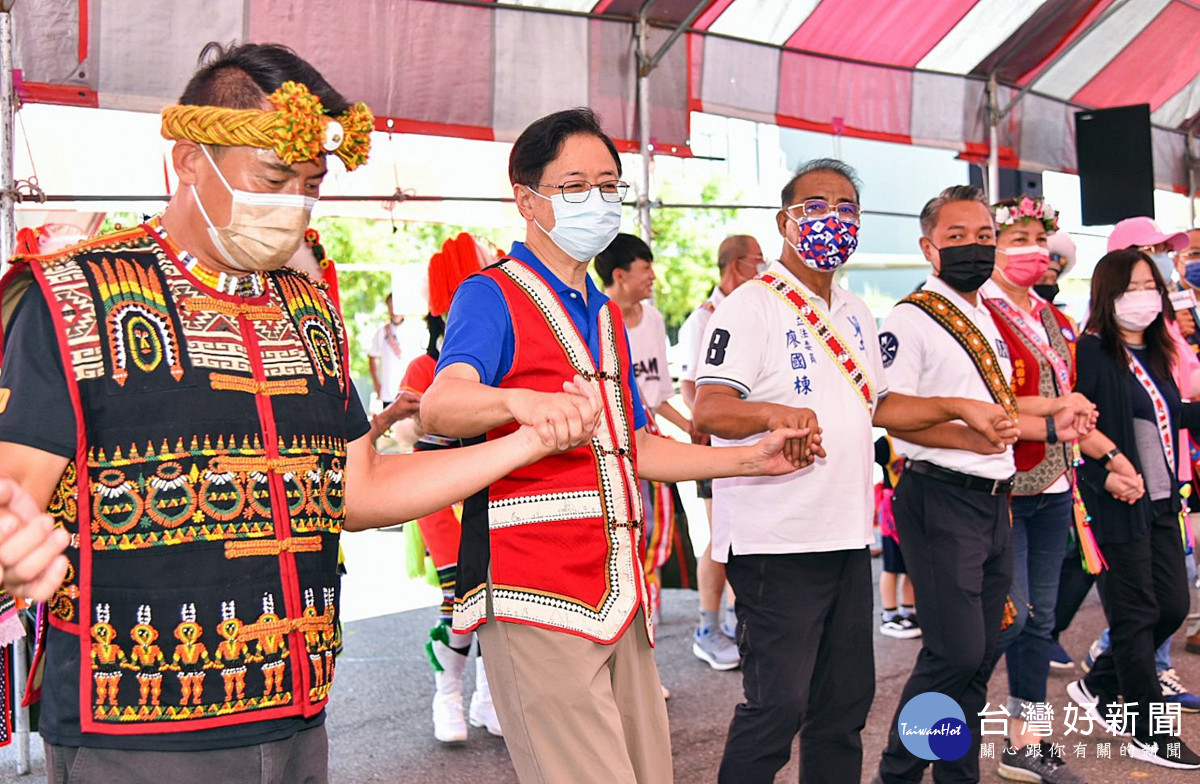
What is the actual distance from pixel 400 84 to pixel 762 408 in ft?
12.4

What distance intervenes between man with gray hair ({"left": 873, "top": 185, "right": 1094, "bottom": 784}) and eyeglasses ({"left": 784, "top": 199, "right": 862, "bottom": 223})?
0.62m

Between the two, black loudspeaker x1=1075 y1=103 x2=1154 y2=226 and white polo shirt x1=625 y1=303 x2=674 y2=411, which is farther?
black loudspeaker x1=1075 y1=103 x2=1154 y2=226

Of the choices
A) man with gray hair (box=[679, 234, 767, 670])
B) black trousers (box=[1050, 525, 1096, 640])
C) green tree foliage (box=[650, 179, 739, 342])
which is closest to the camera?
black trousers (box=[1050, 525, 1096, 640])

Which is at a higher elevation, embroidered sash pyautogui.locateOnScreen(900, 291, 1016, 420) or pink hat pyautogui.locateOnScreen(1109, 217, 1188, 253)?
pink hat pyautogui.locateOnScreen(1109, 217, 1188, 253)

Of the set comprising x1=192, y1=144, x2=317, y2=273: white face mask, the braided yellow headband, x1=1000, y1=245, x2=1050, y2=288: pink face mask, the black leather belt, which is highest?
x1=1000, y1=245, x2=1050, y2=288: pink face mask

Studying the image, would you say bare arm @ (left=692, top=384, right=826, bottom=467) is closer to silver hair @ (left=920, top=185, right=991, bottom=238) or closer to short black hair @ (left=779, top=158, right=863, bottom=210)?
short black hair @ (left=779, top=158, right=863, bottom=210)

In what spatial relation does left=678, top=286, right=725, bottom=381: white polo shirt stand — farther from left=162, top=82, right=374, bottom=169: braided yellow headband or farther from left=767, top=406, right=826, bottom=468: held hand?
left=162, top=82, right=374, bottom=169: braided yellow headband

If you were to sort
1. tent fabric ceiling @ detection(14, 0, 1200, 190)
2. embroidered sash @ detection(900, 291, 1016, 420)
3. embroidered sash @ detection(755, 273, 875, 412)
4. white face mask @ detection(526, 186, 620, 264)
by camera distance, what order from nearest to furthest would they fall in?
white face mask @ detection(526, 186, 620, 264) → embroidered sash @ detection(755, 273, 875, 412) → embroidered sash @ detection(900, 291, 1016, 420) → tent fabric ceiling @ detection(14, 0, 1200, 190)

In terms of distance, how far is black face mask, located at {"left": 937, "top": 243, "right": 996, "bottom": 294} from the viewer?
15.6ft

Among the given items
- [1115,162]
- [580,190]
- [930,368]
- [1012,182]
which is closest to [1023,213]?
[930,368]

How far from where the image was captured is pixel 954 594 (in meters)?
4.35

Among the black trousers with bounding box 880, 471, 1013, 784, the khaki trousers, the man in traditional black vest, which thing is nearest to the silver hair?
the black trousers with bounding box 880, 471, 1013, 784

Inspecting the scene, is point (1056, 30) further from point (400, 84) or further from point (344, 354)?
point (344, 354)

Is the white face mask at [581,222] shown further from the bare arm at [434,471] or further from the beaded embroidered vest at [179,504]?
the beaded embroidered vest at [179,504]
